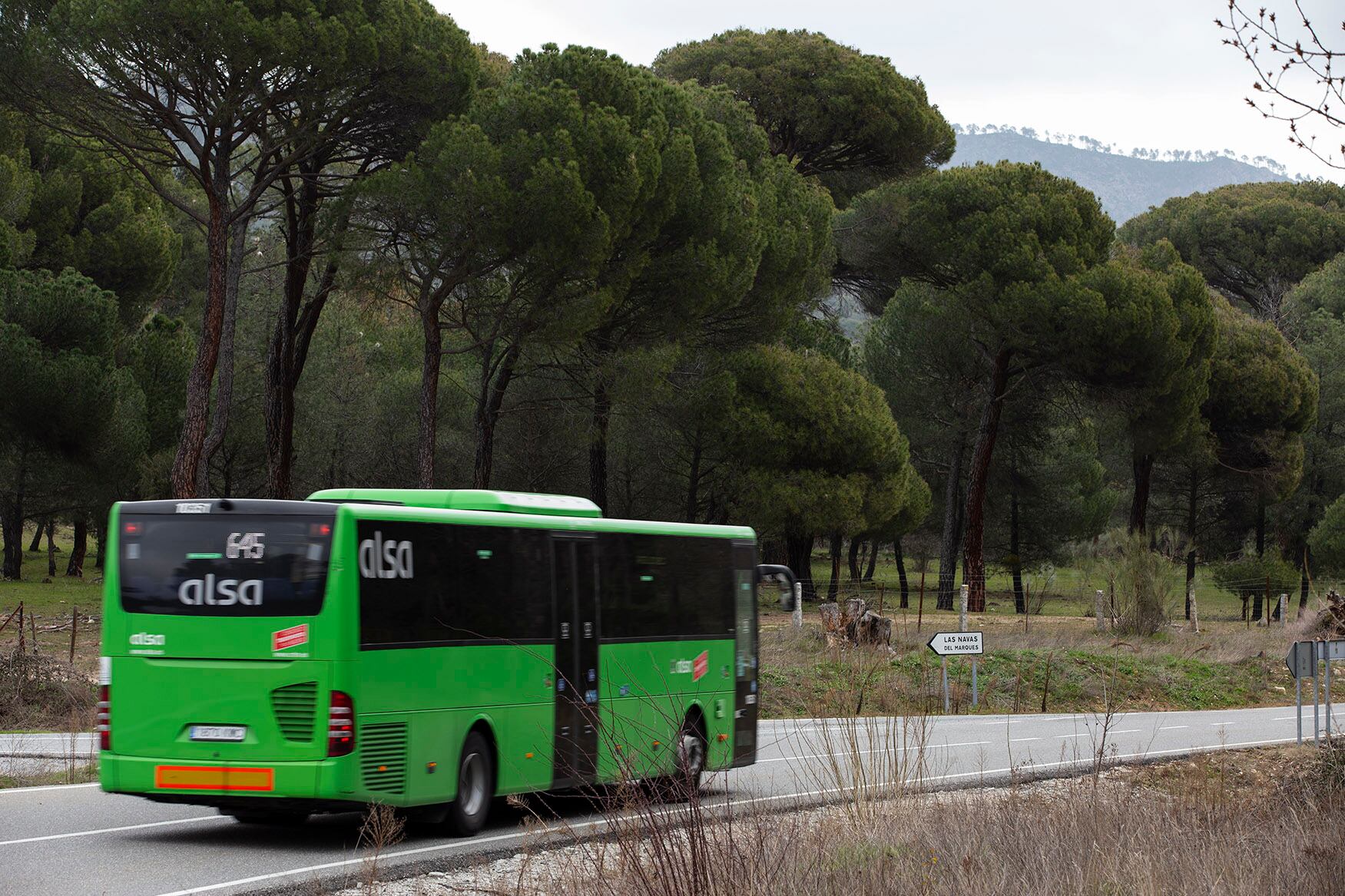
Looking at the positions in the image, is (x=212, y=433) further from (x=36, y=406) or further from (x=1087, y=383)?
(x=1087, y=383)

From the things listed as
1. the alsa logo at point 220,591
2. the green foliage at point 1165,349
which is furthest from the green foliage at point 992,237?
the alsa logo at point 220,591

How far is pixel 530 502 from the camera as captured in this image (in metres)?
12.5

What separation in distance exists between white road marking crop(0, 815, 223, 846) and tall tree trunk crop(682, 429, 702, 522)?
32.1 meters

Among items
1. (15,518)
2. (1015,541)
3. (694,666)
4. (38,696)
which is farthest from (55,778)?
(1015,541)

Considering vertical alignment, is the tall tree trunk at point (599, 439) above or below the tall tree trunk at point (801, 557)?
above

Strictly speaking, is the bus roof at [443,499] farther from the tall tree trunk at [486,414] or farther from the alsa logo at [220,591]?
the tall tree trunk at [486,414]

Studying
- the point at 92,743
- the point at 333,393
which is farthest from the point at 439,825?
the point at 333,393

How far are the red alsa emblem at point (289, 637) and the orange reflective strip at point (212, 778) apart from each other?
0.81 m

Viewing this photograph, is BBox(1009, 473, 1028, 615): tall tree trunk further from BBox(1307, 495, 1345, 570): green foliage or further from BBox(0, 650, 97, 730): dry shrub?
BBox(0, 650, 97, 730): dry shrub

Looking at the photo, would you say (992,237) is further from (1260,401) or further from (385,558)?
(385,558)

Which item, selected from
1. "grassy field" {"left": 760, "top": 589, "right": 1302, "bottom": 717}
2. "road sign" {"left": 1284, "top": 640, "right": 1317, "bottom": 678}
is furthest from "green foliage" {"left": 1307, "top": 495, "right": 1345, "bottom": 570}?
"road sign" {"left": 1284, "top": 640, "right": 1317, "bottom": 678}

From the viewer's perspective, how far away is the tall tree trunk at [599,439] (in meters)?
38.9

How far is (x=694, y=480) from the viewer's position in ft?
147

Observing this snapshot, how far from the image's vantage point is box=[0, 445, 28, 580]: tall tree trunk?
45.1 meters
